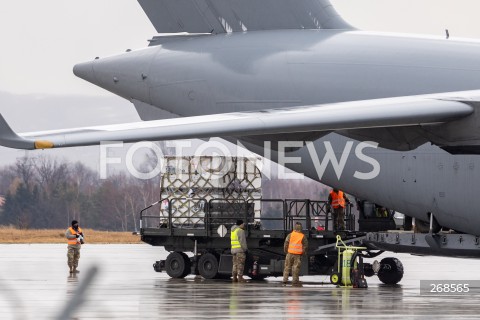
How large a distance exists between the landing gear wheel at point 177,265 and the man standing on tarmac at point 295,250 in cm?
332

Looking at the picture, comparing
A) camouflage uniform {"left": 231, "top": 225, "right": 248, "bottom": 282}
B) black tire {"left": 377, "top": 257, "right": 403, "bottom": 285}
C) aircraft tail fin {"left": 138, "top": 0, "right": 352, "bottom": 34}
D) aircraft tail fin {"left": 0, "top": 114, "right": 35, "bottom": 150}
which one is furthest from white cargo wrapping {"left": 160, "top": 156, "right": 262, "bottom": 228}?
aircraft tail fin {"left": 0, "top": 114, "right": 35, "bottom": 150}

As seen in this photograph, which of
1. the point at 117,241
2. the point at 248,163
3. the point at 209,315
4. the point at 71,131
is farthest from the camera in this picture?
the point at 117,241

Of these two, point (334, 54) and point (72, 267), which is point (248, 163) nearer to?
point (72, 267)

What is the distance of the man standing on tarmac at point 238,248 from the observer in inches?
821

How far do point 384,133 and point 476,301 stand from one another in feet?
13.3

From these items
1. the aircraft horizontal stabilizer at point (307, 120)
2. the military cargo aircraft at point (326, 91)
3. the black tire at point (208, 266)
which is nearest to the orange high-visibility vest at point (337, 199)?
the military cargo aircraft at point (326, 91)

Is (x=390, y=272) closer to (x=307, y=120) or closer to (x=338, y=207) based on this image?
(x=338, y=207)

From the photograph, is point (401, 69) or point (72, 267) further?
point (72, 267)

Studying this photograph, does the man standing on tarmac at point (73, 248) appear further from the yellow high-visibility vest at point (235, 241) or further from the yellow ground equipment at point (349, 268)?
the yellow ground equipment at point (349, 268)

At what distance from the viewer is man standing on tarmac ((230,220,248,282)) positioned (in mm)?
20859

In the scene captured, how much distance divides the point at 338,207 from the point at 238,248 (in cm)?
262

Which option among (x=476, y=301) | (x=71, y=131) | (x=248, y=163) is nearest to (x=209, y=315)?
(x=71, y=131)

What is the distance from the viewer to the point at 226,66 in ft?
63.1

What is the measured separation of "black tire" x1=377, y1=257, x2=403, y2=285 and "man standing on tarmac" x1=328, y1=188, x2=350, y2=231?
4.24 ft
